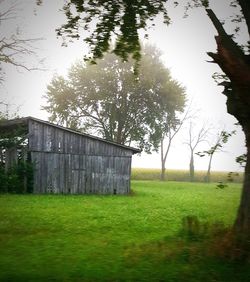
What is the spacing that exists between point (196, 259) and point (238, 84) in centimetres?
439

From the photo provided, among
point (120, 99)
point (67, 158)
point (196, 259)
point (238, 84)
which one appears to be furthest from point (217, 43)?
point (120, 99)

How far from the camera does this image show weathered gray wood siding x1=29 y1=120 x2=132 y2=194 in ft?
91.5

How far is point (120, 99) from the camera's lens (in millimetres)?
51531

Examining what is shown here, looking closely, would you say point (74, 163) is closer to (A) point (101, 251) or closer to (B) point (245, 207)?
(A) point (101, 251)

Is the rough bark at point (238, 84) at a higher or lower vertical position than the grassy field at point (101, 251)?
higher

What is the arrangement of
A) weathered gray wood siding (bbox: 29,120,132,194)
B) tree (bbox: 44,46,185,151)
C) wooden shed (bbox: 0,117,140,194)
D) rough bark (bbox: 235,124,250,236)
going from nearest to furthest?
rough bark (bbox: 235,124,250,236) → wooden shed (bbox: 0,117,140,194) → weathered gray wood siding (bbox: 29,120,132,194) → tree (bbox: 44,46,185,151)

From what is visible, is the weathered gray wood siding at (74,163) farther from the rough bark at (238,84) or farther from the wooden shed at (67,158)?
the rough bark at (238,84)

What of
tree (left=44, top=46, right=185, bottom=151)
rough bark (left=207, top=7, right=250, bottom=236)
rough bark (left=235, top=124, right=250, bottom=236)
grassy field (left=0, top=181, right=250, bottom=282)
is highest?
tree (left=44, top=46, right=185, bottom=151)

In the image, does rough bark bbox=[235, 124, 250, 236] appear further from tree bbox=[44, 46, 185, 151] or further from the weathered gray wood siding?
tree bbox=[44, 46, 185, 151]

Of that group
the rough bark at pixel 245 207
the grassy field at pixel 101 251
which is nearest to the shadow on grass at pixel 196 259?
the grassy field at pixel 101 251

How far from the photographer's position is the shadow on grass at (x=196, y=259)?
25.3ft

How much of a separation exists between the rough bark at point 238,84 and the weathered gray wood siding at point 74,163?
20.2 metres

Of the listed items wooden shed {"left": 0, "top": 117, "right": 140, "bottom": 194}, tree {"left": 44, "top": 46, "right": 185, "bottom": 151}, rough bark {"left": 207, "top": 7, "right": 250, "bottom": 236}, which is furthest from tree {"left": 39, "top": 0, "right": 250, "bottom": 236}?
tree {"left": 44, "top": 46, "right": 185, "bottom": 151}

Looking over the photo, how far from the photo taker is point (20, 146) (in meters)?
27.6
